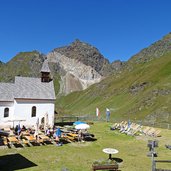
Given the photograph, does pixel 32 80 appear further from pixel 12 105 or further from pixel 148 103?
pixel 148 103

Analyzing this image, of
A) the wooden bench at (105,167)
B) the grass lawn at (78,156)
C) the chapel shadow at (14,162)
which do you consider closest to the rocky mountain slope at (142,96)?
the grass lawn at (78,156)

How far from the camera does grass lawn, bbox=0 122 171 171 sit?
2108 cm

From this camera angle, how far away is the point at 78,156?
25.0 meters

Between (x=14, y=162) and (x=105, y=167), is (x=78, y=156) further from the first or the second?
(x=105, y=167)

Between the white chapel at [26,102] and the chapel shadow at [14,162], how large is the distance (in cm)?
2118

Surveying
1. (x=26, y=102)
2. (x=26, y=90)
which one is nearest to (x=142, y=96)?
(x=26, y=90)

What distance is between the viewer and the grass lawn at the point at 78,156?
69.2ft

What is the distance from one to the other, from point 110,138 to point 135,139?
3.61m

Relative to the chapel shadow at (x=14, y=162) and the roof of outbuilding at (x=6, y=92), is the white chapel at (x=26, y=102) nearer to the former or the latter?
the roof of outbuilding at (x=6, y=92)

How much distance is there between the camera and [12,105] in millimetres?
47812

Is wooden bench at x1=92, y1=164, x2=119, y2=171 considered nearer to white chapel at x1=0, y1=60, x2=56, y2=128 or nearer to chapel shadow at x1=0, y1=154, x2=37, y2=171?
chapel shadow at x1=0, y1=154, x2=37, y2=171

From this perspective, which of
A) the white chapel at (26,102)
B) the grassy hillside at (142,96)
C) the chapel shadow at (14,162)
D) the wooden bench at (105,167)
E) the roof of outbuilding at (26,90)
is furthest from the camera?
the grassy hillside at (142,96)

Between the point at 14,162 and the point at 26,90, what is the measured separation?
28.3m

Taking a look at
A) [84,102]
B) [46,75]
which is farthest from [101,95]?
[46,75]
